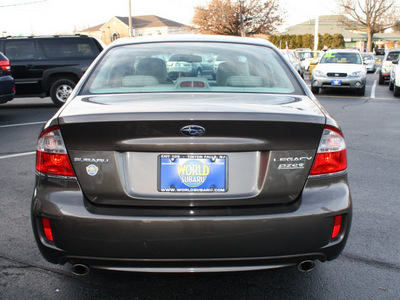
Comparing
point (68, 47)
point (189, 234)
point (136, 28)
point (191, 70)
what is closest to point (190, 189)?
point (189, 234)

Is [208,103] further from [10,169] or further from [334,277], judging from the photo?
[10,169]

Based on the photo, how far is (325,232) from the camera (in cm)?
231

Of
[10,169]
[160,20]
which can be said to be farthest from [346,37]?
[10,169]

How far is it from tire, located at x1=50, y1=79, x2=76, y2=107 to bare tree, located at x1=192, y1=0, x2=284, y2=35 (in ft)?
125

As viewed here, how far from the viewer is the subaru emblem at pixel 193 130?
7.19ft

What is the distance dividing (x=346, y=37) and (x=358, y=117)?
79.8 metres

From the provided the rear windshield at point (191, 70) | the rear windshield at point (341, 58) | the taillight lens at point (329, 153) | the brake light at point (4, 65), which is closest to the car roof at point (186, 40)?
the rear windshield at point (191, 70)

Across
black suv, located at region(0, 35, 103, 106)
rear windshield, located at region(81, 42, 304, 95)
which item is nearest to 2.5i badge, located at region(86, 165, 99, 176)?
rear windshield, located at region(81, 42, 304, 95)

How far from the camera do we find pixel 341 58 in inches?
663

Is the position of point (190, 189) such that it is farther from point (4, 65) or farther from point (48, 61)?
point (48, 61)

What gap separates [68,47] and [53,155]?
10.4 metres

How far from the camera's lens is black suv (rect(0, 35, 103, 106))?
1178 centimetres

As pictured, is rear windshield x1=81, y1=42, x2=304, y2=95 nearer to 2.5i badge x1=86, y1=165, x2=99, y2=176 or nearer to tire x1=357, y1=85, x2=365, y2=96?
2.5i badge x1=86, y1=165, x2=99, y2=176

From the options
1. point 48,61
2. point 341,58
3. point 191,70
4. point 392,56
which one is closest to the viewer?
point 191,70
